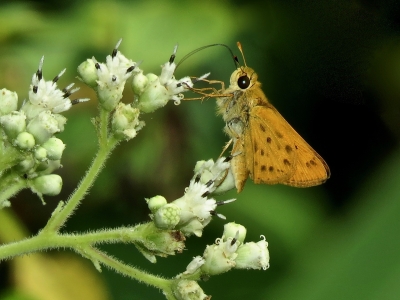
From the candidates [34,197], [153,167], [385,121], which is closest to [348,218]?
[385,121]

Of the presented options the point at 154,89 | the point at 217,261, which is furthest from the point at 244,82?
the point at 217,261

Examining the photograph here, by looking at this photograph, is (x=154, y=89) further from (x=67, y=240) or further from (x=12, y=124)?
(x=67, y=240)

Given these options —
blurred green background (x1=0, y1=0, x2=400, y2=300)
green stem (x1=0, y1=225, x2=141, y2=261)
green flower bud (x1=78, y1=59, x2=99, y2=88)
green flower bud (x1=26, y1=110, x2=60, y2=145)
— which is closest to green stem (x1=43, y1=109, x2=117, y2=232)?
green stem (x1=0, y1=225, x2=141, y2=261)

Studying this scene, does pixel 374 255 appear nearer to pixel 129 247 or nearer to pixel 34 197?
pixel 129 247

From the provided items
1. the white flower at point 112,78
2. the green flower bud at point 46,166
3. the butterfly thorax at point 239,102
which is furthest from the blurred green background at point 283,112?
the white flower at point 112,78

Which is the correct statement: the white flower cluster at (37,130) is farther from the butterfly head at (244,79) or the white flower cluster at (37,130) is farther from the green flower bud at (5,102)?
the butterfly head at (244,79)

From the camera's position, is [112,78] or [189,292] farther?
[112,78]
